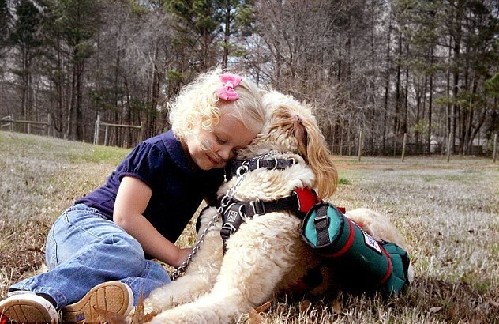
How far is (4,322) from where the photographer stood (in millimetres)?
2055

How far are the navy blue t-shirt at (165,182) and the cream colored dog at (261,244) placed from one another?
18cm

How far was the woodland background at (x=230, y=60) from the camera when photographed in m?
34.1

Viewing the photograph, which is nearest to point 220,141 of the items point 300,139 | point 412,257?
point 300,139

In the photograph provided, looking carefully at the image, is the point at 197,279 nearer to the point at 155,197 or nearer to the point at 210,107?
the point at 155,197

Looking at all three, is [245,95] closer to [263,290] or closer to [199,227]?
[199,227]

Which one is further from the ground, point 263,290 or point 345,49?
point 345,49

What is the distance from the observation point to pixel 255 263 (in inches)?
101

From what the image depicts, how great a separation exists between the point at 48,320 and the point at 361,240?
4.71 feet

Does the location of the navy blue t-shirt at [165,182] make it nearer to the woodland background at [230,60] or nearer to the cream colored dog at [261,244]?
the cream colored dog at [261,244]

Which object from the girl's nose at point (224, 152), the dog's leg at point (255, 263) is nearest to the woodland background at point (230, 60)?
the girl's nose at point (224, 152)

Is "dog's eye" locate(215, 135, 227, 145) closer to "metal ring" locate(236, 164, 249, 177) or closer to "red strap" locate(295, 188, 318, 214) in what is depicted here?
"metal ring" locate(236, 164, 249, 177)

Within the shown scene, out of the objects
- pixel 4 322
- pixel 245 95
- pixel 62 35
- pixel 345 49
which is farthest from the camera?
pixel 62 35

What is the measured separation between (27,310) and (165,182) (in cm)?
115

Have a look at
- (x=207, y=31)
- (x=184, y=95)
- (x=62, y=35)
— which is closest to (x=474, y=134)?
(x=207, y=31)
